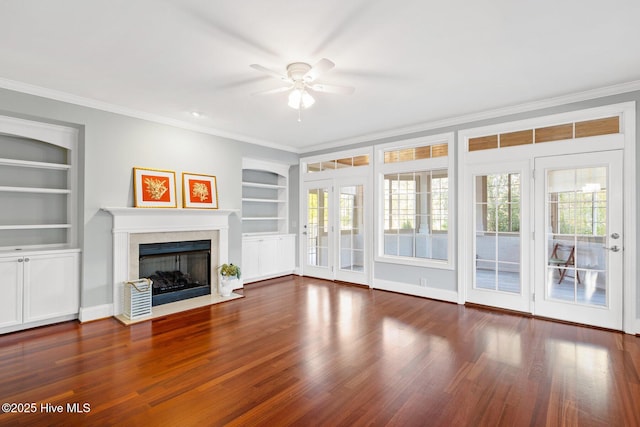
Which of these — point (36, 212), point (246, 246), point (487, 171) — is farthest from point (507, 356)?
point (36, 212)

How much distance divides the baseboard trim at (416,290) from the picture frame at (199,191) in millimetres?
3082

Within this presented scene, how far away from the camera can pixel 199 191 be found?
16.4 ft

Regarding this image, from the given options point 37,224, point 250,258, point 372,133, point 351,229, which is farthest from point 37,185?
point 372,133

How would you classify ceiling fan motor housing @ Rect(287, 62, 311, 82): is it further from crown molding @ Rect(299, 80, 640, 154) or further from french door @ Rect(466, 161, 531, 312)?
french door @ Rect(466, 161, 531, 312)

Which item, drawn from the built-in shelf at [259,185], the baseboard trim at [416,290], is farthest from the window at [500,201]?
the built-in shelf at [259,185]

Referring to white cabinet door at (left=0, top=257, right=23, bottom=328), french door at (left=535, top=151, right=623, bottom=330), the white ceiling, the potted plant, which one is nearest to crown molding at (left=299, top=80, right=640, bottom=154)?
the white ceiling

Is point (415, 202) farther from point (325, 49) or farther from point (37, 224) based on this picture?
point (37, 224)

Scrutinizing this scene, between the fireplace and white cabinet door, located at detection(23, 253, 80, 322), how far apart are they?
30.5 inches

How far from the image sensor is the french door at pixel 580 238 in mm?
3590

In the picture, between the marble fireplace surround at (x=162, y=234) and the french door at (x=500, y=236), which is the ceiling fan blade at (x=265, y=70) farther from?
the french door at (x=500, y=236)

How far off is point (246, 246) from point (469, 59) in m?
4.55

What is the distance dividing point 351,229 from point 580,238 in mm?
3351

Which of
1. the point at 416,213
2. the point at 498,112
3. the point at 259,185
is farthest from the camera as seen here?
the point at 259,185

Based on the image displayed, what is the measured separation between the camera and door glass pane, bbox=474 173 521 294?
4246 mm
